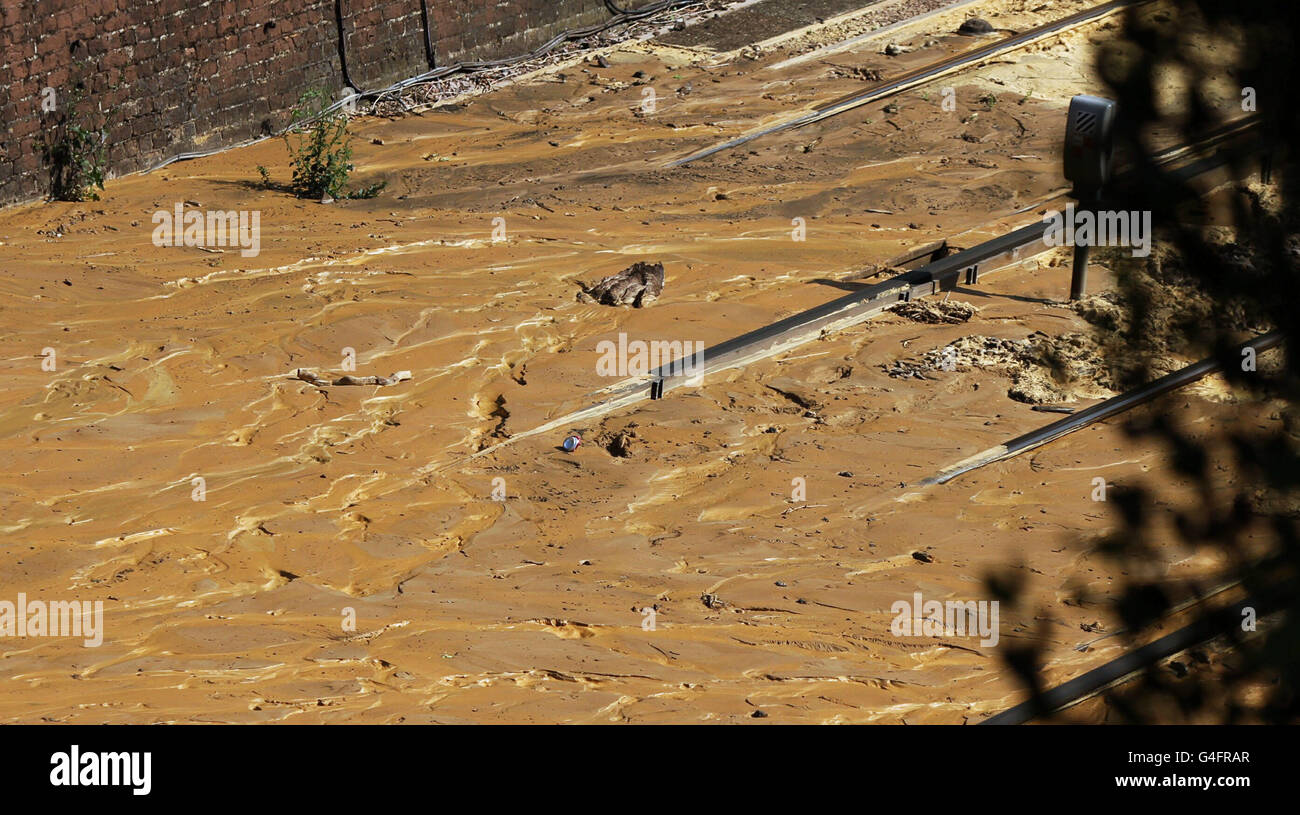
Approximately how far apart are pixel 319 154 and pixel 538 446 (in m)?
5.83

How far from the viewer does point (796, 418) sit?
9414 millimetres

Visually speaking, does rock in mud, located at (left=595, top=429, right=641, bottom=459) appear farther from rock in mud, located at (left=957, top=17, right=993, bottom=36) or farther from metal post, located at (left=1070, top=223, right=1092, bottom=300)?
rock in mud, located at (left=957, top=17, right=993, bottom=36)

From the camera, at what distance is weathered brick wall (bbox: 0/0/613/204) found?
44.0ft

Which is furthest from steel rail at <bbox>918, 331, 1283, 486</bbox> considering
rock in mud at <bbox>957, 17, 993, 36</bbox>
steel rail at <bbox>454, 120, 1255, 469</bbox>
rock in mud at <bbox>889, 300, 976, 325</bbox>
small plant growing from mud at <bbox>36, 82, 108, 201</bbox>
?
small plant growing from mud at <bbox>36, 82, 108, 201</bbox>

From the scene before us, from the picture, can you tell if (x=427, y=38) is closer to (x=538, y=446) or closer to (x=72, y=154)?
(x=72, y=154)

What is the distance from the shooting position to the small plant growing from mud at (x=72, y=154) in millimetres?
13625

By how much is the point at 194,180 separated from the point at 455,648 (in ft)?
28.6

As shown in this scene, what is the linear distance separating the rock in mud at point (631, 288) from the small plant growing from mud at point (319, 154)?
3.32m

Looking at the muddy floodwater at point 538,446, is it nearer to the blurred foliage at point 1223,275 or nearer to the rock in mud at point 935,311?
the rock in mud at point 935,311

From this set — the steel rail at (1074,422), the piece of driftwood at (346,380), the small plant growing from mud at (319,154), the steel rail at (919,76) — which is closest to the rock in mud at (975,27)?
the steel rail at (919,76)

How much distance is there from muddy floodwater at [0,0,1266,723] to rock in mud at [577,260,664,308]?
0.44 ft
